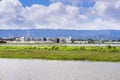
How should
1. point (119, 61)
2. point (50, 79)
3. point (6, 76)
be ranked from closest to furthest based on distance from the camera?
point (50, 79) < point (6, 76) < point (119, 61)

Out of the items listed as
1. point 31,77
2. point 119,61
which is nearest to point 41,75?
point 31,77

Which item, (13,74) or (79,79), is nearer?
(79,79)

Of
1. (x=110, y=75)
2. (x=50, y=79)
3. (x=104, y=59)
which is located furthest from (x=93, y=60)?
(x=50, y=79)

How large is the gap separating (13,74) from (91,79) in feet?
29.1

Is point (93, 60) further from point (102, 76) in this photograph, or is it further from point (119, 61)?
point (102, 76)

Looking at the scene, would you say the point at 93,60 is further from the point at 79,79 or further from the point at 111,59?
the point at 79,79

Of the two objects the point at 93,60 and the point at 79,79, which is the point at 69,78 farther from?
the point at 93,60

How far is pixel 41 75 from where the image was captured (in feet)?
136

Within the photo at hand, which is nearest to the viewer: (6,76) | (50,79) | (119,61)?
(50,79)

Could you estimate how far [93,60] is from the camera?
210ft

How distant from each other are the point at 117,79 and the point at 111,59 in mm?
26188

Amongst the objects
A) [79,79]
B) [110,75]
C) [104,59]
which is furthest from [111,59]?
[79,79]

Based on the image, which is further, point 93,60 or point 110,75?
point 93,60

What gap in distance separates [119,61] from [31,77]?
83.2 ft
